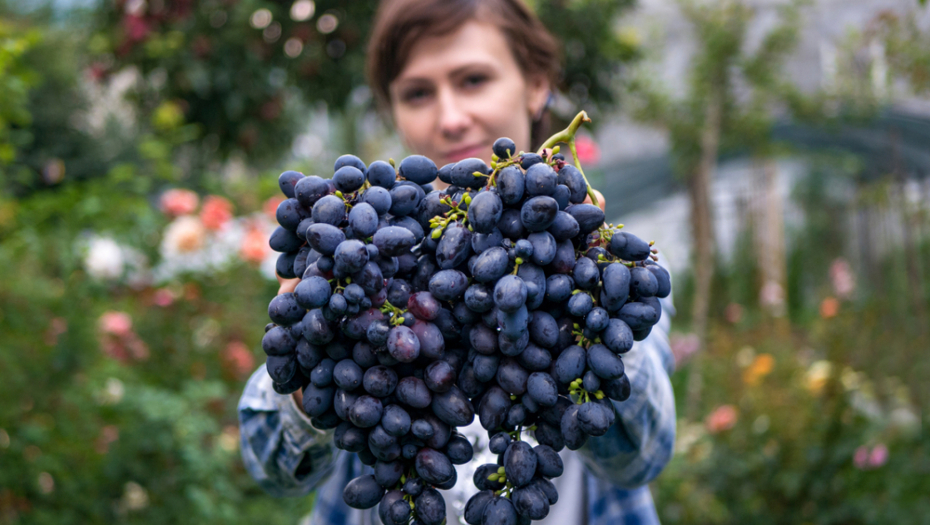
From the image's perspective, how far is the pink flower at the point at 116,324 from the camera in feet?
8.35

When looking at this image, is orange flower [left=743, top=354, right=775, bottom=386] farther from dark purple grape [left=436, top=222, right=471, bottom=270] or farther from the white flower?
the white flower

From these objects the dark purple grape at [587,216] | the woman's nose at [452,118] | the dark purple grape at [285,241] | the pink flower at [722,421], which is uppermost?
the woman's nose at [452,118]

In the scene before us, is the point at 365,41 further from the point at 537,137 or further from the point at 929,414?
the point at 929,414

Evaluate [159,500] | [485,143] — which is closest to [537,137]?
[485,143]

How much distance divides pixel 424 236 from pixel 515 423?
0.76 feet

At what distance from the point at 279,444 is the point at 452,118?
700 millimetres

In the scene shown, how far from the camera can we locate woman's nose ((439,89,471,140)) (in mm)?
1279

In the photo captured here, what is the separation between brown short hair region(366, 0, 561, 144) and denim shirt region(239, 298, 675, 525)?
0.72 metres

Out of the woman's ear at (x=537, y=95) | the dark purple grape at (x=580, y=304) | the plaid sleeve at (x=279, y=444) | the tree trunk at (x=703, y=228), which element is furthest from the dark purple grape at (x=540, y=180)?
the tree trunk at (x=703, y=228)

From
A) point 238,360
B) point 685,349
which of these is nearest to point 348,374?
point 238,360

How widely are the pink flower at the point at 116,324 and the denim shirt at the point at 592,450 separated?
5.45ft

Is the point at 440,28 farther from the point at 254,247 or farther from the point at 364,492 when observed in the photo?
the point at 254,247

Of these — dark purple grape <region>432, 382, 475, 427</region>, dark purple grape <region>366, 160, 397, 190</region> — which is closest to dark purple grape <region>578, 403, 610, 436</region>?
dark purple grape <region>432, 382, 475, 427</region>

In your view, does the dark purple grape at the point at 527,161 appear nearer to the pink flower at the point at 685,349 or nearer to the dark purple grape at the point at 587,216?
the dark purple grape at the point at 587,216
